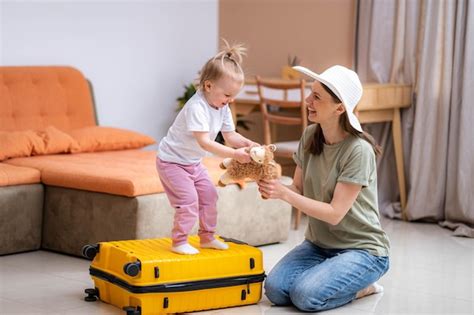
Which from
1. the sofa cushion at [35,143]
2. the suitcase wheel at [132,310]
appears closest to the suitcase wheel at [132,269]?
the suitcase wheel at [132,310]

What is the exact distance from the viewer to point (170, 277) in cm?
309

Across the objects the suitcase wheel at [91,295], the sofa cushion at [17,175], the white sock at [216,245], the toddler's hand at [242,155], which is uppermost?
the toddler's hand at [242,155]

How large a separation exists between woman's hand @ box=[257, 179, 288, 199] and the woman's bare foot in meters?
0.53

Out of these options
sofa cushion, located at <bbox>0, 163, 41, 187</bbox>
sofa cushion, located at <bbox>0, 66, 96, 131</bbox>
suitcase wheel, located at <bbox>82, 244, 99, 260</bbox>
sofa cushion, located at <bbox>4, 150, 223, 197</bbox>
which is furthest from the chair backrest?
suitcase wheel, located at <bbox>82, 244, 99, 260</bbox>

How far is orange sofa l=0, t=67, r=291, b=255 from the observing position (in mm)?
3854

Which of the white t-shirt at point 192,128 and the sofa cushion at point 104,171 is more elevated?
the white t-shirt at point 192,128

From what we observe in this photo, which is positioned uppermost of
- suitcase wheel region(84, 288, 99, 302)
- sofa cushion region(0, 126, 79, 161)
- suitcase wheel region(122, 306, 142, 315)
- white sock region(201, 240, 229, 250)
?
sofa cushion region(0, 126, 79, 161)

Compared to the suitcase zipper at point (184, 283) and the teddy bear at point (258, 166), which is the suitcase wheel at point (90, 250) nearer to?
the suitcase zipper at point (184, 283)

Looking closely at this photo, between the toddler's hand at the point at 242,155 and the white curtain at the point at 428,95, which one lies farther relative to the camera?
the white curtain at the point at 428,95

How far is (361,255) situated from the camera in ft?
10.6

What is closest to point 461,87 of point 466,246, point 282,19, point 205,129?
point 466,246

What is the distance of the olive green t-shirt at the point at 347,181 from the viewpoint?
10.4 feet

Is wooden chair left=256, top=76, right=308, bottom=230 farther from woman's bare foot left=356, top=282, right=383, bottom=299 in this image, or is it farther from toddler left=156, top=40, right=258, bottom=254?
toddler left=156, top=40, right=258, bottom=254

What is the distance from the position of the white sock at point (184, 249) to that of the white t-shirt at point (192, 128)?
1.02ft
